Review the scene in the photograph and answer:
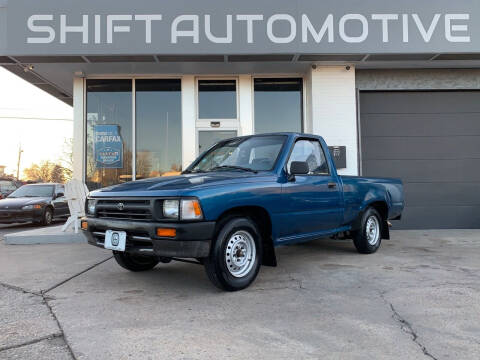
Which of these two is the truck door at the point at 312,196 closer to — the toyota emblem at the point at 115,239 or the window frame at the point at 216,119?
the toyota emblem at the point at 115,239

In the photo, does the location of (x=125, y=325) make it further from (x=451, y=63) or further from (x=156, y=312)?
(x=451, y=63)

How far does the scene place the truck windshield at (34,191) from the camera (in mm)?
13273

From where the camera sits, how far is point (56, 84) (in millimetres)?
11125

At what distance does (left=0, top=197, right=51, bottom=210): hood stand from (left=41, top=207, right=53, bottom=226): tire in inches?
11.6

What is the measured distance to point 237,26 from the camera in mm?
8414

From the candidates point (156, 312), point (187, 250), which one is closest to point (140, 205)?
point (187, 250)

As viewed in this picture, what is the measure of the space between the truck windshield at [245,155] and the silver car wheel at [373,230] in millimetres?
2411

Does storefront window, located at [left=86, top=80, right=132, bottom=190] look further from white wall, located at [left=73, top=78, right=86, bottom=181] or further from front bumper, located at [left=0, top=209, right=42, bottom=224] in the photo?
front bumper, located at [left=0, top=209, right=42, bottom=224]

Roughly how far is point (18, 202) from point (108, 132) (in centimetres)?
442

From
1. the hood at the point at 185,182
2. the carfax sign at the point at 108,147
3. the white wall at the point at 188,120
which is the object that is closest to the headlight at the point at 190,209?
the hood at the point at 185,182

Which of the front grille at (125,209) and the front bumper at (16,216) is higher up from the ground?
the front grille at (125,209)

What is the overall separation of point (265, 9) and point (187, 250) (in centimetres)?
634

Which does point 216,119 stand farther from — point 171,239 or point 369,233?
point 171,239

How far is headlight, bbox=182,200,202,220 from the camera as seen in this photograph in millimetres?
3900
